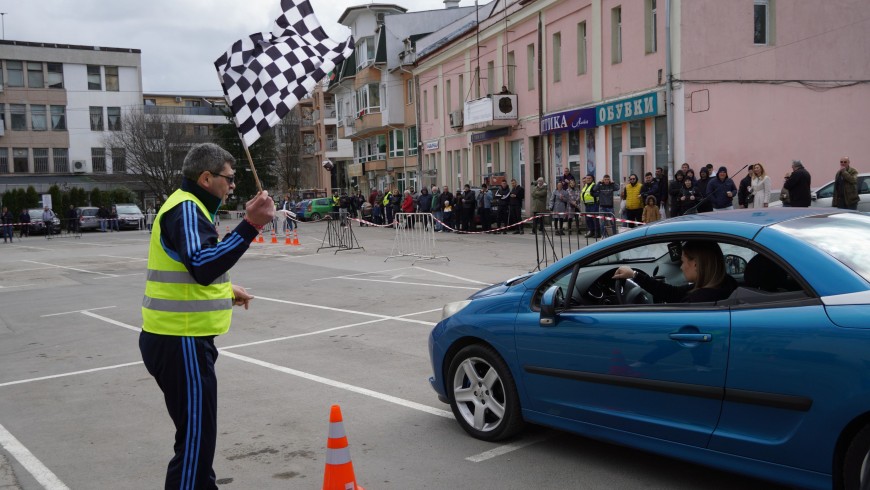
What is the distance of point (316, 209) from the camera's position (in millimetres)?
52000

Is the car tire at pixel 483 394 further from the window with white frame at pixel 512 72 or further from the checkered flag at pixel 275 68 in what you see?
the window with white frame at pixel 512 72

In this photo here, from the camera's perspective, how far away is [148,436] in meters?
5.93

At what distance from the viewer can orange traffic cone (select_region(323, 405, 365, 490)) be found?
160 inches

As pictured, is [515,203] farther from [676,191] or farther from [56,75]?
[56,75]

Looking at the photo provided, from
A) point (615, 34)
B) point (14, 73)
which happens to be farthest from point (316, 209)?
point (14, 73)

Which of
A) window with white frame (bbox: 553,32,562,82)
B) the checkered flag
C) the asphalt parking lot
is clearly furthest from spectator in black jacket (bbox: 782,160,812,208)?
the checkered flag

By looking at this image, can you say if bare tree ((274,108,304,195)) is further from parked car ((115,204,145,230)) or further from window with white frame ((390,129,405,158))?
parked car ((115,204,145,230))

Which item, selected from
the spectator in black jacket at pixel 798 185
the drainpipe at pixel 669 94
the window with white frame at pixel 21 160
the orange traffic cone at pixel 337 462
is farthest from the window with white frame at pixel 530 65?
the window with white frame at pixel 21 160

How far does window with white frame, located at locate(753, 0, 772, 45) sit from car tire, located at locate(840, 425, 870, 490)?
22470mm

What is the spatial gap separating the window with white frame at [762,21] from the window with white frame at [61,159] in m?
60.6

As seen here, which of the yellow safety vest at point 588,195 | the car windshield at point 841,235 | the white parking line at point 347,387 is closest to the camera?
the car windshield at point 841,235

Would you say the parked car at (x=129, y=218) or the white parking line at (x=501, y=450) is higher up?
the parked car at (x=129, y=218)

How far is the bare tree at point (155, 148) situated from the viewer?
194 feet

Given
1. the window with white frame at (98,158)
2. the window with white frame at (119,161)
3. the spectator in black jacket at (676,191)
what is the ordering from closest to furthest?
the spectator in black jacket at (676,191)
the window with white frame at (119,161)
the window with white frame at (98,158)
